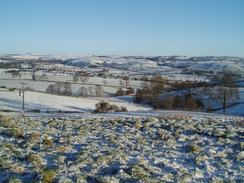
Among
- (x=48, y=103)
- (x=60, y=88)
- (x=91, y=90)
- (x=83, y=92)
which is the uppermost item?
(x=48, y=103)

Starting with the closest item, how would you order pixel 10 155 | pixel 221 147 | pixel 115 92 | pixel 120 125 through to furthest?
pixel 10 155 → pixel 221 147 → pixel 120 125 → pixel 115 92

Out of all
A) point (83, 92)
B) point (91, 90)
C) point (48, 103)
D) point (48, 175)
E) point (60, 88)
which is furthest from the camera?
point (60, 88)

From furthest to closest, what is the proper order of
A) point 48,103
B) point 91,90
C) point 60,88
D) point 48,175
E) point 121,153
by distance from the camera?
point 60,88 < point 91,90 < point 48,103 < point 121,153 < point 48,175

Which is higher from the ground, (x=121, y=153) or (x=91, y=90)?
(x=121, y=153)

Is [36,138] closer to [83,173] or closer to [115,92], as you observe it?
[83,173]

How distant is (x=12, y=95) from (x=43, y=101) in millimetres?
9436

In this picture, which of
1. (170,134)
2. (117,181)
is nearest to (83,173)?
(117,181)

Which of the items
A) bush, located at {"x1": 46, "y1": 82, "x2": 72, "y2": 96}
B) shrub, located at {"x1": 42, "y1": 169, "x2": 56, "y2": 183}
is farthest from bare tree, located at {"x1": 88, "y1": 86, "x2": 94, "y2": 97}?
shrub, located at {"x1": 42, "y1": 169, "x2": 56, "y2": 183}

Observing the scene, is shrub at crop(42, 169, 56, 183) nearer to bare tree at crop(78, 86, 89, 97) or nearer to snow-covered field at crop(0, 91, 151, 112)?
snow-covered field at crop(0, 91, 151, 112)

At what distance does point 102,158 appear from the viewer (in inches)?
487

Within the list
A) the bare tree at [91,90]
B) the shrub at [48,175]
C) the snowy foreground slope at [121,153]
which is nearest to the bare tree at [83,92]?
the bare tree at [91,90]

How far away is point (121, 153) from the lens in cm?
→ 1319

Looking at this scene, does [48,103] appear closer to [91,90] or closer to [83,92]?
[83,92]

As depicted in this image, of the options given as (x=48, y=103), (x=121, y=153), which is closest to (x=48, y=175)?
(x=121, y=153)
